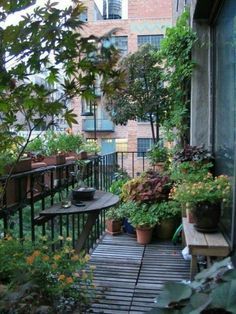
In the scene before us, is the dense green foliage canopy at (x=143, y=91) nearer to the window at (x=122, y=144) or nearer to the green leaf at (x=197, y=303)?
the green leaf at (x=197, y=303)

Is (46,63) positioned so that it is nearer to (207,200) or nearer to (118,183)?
(207,200)

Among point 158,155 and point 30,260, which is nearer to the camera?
point 30,260

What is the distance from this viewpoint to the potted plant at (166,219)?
3.87 meters

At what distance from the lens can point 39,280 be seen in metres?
1.47

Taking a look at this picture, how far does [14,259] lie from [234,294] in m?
0.92

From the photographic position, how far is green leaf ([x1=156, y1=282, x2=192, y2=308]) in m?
1.23

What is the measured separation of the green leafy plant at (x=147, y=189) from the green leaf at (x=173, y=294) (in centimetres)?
278

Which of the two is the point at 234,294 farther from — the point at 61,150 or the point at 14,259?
the point at 61,150

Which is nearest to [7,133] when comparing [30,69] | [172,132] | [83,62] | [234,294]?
[30,69]

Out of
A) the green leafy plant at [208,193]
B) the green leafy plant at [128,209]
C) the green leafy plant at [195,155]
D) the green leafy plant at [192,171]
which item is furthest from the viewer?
the green leafy plant at [128,209]

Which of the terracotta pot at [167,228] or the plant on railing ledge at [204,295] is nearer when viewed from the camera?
the plant on railing ledge at [204,295]

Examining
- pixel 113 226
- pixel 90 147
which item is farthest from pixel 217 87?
pixel 90 147

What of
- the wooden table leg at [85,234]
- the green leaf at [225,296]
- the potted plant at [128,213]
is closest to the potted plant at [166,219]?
the potted plant at [128,213]

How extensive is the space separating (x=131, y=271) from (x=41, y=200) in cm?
96
